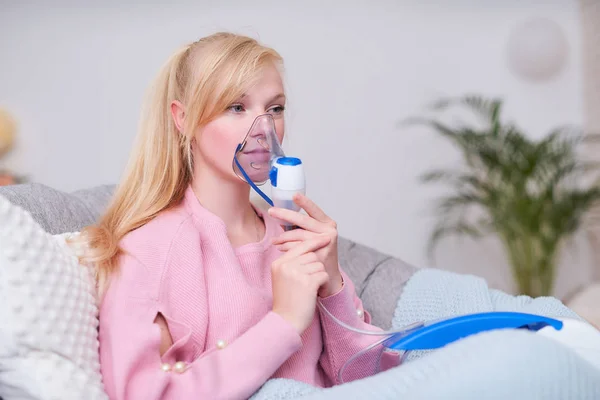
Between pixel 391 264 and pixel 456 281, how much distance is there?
21 centimetres

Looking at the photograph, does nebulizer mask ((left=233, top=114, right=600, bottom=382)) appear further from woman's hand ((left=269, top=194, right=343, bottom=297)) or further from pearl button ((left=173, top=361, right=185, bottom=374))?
pearl button ((left=173, top=361, right=185, bottom=374))

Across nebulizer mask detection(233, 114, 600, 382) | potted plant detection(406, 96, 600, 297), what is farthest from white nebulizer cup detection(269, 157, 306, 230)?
potted plant detection(406, 96, 600, 297)

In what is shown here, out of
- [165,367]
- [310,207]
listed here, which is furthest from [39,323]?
[310,207]

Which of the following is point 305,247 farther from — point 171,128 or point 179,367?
point 171,128


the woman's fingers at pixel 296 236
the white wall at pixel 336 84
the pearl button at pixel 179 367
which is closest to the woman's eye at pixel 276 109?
the woman's fingers at pixel 296 236

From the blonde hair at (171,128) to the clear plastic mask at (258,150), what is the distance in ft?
0.23

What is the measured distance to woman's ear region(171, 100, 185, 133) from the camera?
127 centimetres

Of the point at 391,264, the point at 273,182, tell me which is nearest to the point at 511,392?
the point at 273,182

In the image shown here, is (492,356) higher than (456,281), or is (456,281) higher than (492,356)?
(492,356)

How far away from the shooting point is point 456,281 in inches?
60.6

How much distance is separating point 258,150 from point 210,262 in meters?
0.22

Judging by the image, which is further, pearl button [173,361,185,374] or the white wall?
the white wall

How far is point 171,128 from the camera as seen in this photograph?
4.23 ft

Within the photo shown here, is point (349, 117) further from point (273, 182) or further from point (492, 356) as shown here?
point (492, 356)
